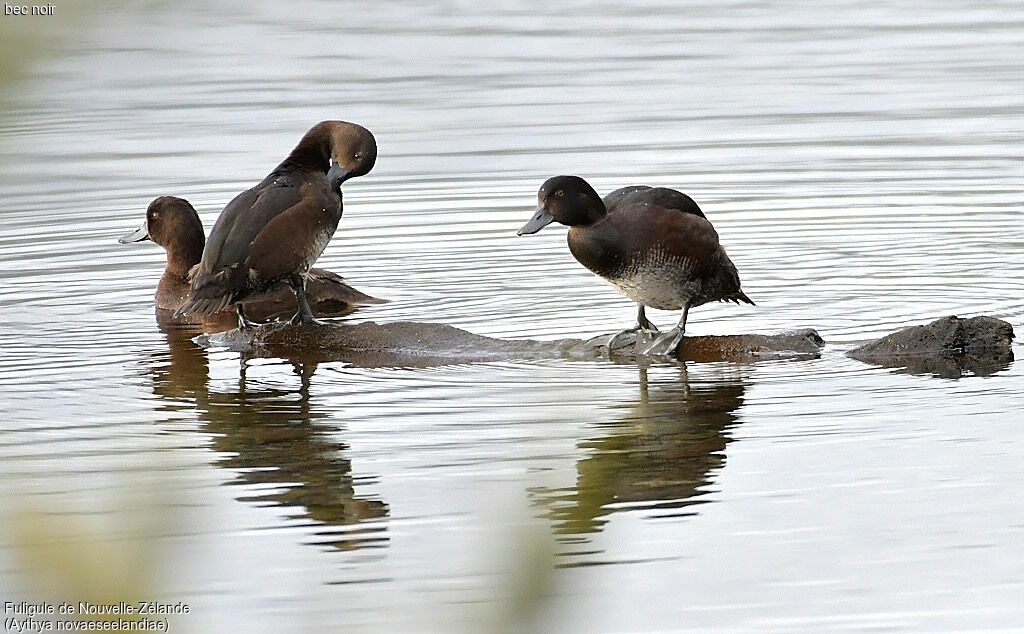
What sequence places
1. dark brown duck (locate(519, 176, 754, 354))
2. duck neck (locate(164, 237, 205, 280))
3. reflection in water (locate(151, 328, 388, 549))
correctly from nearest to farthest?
reflection in water (locate(151, 328, 388, 549)), dark brown duck (locate(519, 176, 754, 354)), duck neck (locate(164, 237, 205, 280))

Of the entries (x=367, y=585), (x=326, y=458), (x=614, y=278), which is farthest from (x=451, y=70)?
(x=367, y=585)

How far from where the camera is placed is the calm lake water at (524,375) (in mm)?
2201

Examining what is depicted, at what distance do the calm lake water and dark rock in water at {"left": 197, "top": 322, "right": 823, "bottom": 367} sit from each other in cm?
14

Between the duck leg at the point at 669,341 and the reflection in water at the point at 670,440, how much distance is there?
14 cm

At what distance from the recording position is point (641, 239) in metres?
7.04

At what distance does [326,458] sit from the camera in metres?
6.00

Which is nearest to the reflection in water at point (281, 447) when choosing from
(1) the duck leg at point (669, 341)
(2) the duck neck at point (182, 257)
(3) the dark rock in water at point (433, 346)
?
(3) the dark rock in water at point (433, 346)

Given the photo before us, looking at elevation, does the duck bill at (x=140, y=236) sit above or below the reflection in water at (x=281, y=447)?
above

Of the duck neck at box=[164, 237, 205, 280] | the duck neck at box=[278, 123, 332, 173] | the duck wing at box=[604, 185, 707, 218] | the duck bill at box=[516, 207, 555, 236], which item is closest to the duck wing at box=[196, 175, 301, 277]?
the duck neck at box=[278, 123, 332, 173]

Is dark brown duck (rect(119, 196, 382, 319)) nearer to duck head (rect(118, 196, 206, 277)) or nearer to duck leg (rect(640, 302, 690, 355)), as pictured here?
duck head (rect(118, 196, 206, 277))

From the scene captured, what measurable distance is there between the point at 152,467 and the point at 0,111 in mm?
328

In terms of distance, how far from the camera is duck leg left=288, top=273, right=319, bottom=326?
772 cm

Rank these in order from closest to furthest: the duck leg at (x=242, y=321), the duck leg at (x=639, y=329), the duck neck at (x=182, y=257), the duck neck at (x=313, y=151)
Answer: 1. the duck leg at (x=639, y=329)
2. the duck neck at (x=313, y=151)
3. the duck leg at (x=242, y=321)
4. the duck neck at (x=182, y=257)

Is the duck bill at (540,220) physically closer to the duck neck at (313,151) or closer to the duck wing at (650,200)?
the duck wing at (650,200)
